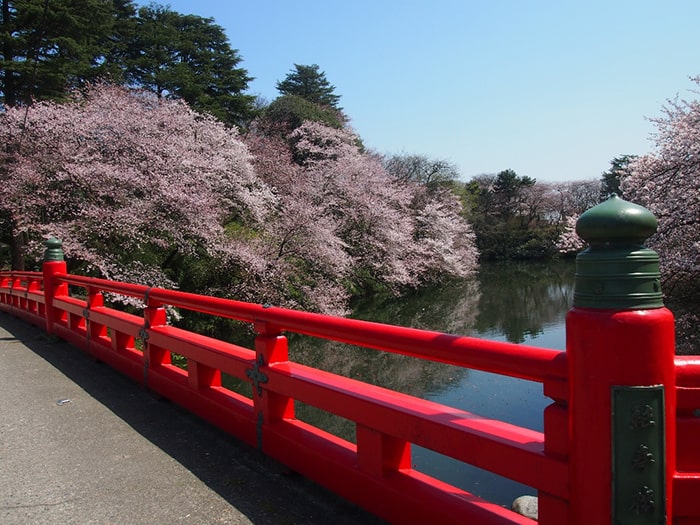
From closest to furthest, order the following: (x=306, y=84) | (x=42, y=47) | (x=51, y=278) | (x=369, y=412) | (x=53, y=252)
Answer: (x=369, y=412)
(x=51, y=278)
(x=53, y=252)
(x=42, y=47)
(x=306, y=84)

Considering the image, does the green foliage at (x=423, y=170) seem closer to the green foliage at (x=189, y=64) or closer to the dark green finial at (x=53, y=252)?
the green foliage at (x=189, y=64)

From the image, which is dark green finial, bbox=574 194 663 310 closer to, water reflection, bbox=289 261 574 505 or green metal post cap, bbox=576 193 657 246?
green metal post cap, bbox=576 193 657 246

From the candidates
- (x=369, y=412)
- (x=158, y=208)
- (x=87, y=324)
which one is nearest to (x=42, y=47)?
(x=158, y=208)

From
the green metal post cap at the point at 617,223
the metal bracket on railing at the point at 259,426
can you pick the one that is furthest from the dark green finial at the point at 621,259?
the metal bracket on railing at the point at 259,426

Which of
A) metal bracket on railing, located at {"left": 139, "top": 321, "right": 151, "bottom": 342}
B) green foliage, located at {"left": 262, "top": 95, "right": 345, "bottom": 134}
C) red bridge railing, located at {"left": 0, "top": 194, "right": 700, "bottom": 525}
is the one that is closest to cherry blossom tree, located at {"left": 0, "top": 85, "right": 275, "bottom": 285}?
metal bracket on railing, located at {"left": 139, "top": 321, "right": 151, "bottom": 342}

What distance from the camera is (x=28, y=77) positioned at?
17.4 meters

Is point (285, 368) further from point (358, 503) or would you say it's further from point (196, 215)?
point (196, 215)

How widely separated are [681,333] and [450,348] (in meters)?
10.7

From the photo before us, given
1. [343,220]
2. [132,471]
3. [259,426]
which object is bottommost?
[132,471]

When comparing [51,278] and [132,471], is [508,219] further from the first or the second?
[132,471]

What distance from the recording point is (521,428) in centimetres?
192

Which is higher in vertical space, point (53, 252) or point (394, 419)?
point (53, 252)

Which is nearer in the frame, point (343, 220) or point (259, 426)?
point (259, 426)

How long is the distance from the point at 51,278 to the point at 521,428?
7.03 metres
